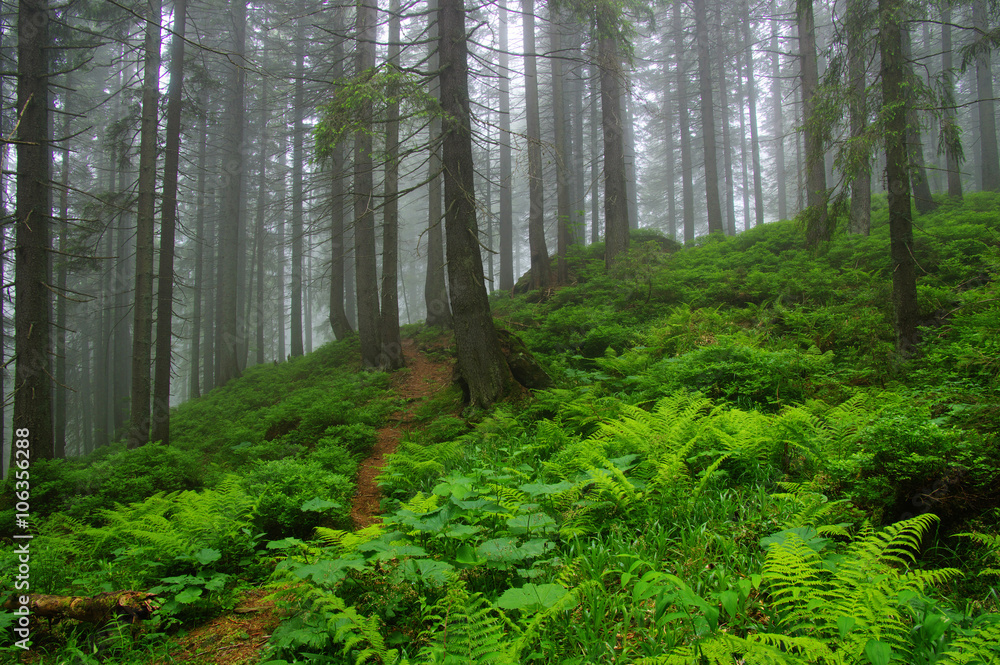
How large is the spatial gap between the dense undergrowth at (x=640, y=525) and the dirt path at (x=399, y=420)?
288mm

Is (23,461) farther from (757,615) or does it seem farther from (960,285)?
(960,285)

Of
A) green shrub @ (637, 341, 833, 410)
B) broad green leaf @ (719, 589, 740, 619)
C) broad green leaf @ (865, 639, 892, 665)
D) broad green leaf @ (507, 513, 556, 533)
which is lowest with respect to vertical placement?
broad green leaf @ (719, 589, 740, 619)

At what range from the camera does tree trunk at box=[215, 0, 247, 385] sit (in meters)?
17.6

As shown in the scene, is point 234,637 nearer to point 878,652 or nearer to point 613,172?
point 878,652

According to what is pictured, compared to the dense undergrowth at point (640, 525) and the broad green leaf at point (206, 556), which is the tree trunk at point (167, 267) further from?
the broad green leaf at point (206, 556)

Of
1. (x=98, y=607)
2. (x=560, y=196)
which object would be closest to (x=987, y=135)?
(x=560, y=196)

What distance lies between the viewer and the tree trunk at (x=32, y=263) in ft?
24.7

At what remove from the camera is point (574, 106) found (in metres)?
23.0

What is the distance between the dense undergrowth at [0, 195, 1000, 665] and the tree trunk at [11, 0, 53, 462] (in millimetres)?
1234

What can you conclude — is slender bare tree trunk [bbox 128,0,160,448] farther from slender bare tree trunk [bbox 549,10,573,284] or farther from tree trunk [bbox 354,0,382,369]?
slender bare tree trunk [bbox 549,10,573,284]

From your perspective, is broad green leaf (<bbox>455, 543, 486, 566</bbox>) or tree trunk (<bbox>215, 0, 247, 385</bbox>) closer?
broad green leaf (<bbox>455, 543, 486, 566</bbox>)

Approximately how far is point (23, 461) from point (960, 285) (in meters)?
14.4

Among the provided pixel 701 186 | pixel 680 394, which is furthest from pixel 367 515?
pixel 701 186

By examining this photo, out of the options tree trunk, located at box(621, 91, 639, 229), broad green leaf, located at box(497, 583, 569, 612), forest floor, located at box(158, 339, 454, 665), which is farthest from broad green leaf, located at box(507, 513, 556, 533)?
tree trunk, located at box(621, 91, 639, 229)
